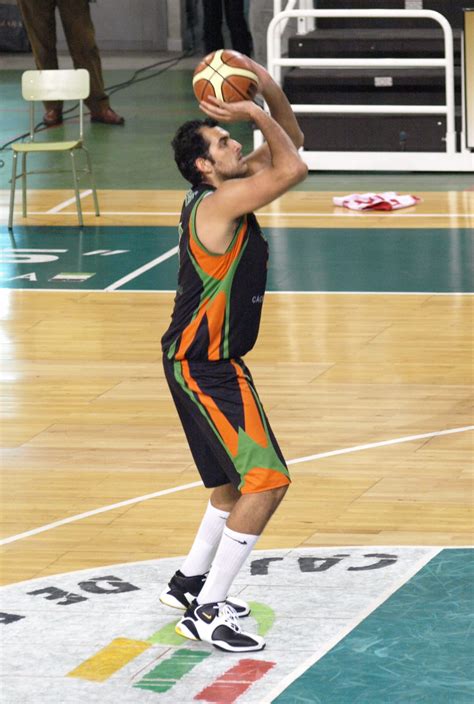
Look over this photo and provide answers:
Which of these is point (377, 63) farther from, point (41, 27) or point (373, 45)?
point (41, 27)

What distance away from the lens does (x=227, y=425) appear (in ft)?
15.9

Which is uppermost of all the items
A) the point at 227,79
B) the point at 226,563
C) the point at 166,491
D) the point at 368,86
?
the point at 227,79

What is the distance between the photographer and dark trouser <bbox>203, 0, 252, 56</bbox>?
19703 mm

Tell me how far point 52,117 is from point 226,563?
12.6 metres

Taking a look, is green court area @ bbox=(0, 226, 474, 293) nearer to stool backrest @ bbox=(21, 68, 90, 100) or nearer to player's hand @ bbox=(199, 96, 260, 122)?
stool backrest @ bbox=(21, 68, 90, 100)

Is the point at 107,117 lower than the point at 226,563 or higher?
lower

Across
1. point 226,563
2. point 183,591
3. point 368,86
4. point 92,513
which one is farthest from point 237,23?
point 226,563

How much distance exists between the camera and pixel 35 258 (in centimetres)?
1141

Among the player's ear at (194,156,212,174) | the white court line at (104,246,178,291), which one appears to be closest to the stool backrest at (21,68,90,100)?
the white court line at (104,246,178,291)

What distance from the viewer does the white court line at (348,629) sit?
454cm

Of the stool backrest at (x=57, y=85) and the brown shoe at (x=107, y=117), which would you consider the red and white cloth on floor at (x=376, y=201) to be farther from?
the brown shoe at (x=107, y=117)

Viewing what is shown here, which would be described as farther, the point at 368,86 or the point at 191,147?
the point at 368,86

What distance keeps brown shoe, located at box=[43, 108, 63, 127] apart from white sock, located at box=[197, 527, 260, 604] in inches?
490

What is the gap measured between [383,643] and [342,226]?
7522 millimetres
